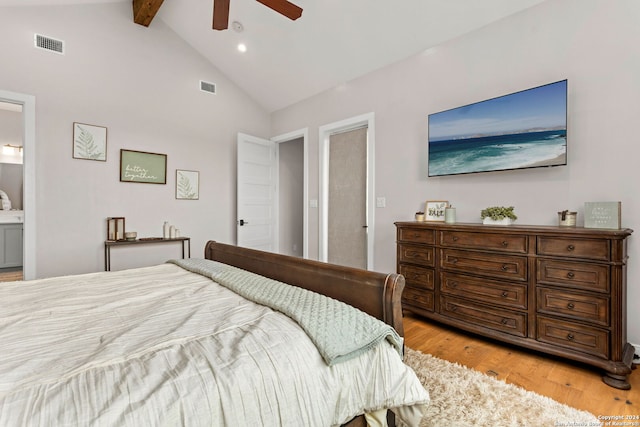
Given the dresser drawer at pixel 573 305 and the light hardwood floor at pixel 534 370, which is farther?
the dresser drawer at pixel 573 305

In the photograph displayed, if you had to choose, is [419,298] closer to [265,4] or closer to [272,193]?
[265,4]

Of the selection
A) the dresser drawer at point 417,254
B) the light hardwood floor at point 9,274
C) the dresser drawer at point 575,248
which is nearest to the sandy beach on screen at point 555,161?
the dresser drawer at point 575,248

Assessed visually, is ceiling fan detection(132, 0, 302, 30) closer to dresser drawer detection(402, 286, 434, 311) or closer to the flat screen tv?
the flat screen tv

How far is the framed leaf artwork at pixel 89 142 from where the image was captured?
11.3 ft

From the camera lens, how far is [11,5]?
3.09m

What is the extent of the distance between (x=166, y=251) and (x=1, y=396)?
3.72 m

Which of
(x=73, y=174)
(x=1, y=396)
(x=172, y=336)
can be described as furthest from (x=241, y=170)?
(x=1, y=396)

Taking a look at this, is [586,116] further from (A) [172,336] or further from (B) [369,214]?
(A) [172,336]

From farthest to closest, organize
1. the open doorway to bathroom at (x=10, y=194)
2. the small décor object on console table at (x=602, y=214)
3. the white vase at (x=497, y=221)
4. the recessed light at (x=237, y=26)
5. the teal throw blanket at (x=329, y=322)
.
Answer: the open doorway to bathroom at (x=10, y=194), the recessed light at (x=237, y=26), the white vase at (x=497, y=221), the small décor object on console table at (x=602, y=214), the teal throw blanket at (x=329, y=322)

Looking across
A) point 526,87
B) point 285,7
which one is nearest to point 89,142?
point 285,7

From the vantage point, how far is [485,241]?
2436mm

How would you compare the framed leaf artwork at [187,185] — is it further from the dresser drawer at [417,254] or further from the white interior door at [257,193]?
the dresser drawer at [417,254]

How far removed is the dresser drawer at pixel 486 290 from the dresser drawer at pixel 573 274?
0.17 metres

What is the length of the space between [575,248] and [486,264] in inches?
22.9
